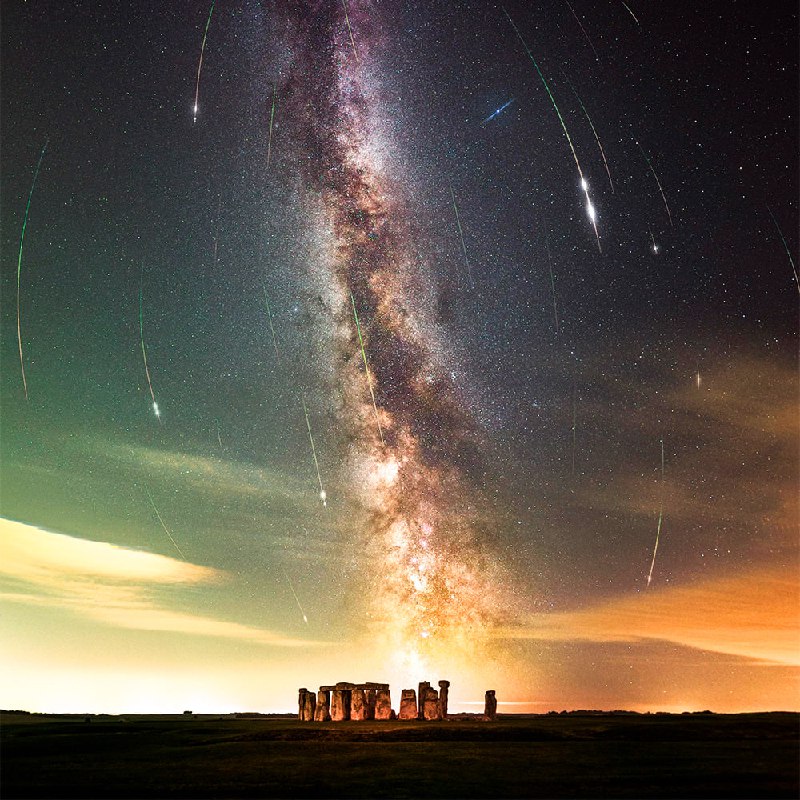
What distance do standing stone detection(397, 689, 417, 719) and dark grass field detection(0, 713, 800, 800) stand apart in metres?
18.8

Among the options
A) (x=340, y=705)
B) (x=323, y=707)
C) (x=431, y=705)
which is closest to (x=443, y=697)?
(x=431, y=705)

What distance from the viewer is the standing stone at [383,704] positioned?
3039 inches

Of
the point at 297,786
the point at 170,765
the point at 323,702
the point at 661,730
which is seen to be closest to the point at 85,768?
the point at 170,765

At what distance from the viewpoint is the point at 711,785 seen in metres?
31.7

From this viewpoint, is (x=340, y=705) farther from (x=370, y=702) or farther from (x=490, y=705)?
(x=490, y=705)

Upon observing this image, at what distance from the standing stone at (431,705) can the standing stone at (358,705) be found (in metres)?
5.30

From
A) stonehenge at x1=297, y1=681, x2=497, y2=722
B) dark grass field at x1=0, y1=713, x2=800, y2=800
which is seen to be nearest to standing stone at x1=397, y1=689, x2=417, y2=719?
stonehenge at x1=297, y1=681, x2=497, y2=722

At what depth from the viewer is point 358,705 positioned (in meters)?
77.0

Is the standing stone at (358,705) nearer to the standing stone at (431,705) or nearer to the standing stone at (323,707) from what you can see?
the standing stone at (323,707)

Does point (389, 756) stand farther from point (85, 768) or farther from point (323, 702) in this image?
point (323, 702)

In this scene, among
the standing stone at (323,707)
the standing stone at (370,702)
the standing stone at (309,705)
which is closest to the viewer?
the standing stone at (370,702)

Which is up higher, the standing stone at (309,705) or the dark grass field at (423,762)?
the dark grass field at (423,762)

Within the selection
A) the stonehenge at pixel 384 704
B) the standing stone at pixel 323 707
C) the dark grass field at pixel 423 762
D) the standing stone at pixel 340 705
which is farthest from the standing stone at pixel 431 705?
the dark grass field at pixel 423 762

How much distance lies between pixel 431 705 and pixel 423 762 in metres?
38.0
